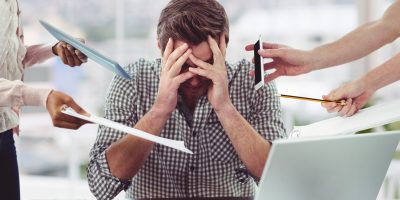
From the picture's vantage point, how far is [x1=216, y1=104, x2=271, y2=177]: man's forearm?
5.46ft

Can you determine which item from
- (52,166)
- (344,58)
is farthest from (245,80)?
(52,166)

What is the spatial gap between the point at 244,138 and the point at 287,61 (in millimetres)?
267

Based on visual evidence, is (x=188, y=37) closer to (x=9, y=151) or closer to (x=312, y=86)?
(x=9, y=151)

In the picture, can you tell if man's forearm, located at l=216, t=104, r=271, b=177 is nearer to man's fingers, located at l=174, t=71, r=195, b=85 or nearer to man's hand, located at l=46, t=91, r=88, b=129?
man's fingers, located at l=174, t=71, r=195, b=85

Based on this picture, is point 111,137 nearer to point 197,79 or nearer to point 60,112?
point 197,79

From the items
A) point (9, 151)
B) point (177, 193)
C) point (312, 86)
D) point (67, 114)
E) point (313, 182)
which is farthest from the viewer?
point (312, 86)

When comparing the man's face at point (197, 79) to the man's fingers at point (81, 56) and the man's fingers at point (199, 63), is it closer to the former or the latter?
the man's fingers at point (199, 63)

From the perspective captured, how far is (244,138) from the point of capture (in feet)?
5.47

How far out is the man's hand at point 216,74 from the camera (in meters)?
1.63

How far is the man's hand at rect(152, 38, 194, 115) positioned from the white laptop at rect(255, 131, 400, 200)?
25.7 inches

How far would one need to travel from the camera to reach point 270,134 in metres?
1.78

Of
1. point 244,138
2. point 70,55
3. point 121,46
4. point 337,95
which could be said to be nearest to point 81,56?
point 70,55

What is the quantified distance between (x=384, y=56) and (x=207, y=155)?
219cm

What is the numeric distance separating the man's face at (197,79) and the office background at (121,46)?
2.02m
